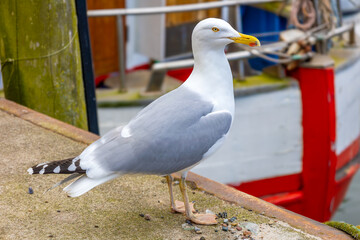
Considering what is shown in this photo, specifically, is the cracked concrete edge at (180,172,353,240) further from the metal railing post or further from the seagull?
the metal railing post

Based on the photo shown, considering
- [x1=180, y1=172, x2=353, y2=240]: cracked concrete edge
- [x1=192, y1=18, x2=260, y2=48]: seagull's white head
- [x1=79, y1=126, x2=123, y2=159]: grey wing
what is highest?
[x1=192, y1=18, x2=260, y2=48]: seagull's white head

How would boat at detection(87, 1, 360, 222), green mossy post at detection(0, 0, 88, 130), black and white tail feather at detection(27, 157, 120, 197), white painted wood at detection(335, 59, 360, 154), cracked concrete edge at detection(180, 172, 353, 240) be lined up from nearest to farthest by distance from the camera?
1. black and white tail feather at detection(27, 157, 120, 197)
2. cracked concrete edge at detection(180, 172, 353, 240)
3. green mossy post at detection(0, 0, 88, 130)
4. boat at detection(87, 1, 360, 222)
5. white painted wood at detection(335, 59, 360, 154)

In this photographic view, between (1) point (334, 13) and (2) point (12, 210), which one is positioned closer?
(2) point (12, 210)

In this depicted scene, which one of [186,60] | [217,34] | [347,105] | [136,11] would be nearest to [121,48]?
[136,11]

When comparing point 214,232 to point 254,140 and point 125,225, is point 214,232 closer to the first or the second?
point 125,225

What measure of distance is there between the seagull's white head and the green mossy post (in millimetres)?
1200

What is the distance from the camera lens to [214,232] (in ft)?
7.15

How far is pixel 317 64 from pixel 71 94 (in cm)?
256

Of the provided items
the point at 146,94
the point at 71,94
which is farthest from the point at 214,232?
the point at 146,94

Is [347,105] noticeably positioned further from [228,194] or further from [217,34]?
[217,34]

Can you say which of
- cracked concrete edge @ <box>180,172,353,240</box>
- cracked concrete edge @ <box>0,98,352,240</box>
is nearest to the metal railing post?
cracked concrete edge @ <box>0,98,352,240</box>

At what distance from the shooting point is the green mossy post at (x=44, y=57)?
124 inches

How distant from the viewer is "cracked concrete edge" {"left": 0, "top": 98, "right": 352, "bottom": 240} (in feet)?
7.16

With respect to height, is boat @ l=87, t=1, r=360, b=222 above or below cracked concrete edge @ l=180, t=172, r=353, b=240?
below
